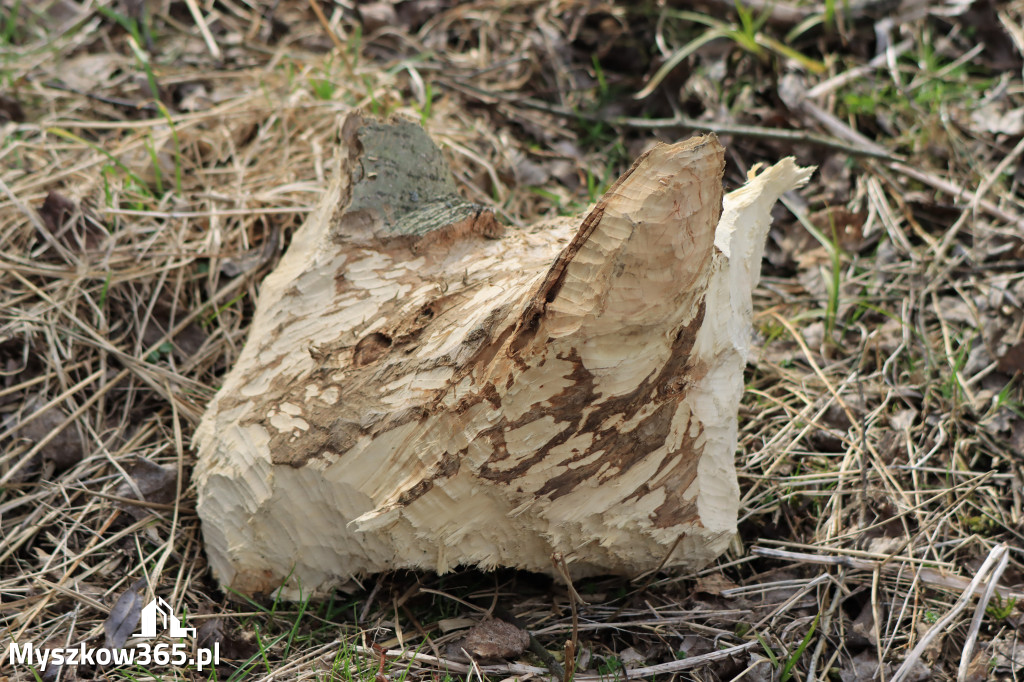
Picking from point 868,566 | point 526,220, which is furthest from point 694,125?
point 868,566

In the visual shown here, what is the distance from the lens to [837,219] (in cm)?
319


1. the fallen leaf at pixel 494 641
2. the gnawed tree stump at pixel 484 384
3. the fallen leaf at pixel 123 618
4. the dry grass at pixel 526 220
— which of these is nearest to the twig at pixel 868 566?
the dry grass at pixel 526 220

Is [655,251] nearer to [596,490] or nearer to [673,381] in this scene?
[673,381]

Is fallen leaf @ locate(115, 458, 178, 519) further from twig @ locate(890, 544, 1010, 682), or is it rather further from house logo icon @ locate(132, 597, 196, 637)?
twig @ locate(890, 544, 1010, 682)

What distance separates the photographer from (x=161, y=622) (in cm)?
195

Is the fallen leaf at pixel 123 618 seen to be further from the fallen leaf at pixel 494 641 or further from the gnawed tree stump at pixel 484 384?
the fallen leaf at pixel 494 641

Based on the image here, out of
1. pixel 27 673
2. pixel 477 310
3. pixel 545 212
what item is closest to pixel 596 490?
pixel 477 310

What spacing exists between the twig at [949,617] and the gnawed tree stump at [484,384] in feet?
1.59

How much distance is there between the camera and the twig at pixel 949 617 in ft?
5.87

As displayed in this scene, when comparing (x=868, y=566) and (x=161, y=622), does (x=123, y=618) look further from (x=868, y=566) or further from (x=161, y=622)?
(x=868, y=566)

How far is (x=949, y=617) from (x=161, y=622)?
196 centimetres

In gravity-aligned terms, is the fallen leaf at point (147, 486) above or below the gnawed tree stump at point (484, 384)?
below

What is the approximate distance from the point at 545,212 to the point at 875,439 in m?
1.53

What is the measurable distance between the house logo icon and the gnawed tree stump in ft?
0.51
